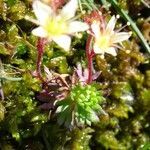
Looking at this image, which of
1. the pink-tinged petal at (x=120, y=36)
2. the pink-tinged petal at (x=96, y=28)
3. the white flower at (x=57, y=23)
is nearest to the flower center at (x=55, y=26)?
the white flower at (x=57, y=23)

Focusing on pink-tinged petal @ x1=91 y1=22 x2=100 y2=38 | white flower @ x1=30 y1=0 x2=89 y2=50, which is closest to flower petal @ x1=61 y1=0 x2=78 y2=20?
white flower @ x1=30 y1=0 x2=89 y2=50

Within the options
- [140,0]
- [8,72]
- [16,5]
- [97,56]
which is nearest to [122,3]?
[140,0]

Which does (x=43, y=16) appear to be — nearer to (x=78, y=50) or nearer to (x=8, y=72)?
(x=8, y=72)

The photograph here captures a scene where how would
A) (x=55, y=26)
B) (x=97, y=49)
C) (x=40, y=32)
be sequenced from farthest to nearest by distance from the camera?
(x=97, y=49)
(x=55, y=26)
(x=40, y=32)

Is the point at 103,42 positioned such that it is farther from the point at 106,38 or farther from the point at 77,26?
the point at 77,26

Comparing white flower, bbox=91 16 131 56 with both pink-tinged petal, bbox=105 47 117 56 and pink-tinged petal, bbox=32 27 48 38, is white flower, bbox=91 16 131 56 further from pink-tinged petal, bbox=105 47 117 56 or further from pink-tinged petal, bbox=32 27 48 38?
pink-tinged petal, bbox=32 27 48 38

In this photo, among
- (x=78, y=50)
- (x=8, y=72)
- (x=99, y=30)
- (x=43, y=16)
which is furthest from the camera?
(x=78, y=50)

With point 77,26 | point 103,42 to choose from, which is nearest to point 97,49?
point 103,42

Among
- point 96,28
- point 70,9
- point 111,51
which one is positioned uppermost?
point 70,9
